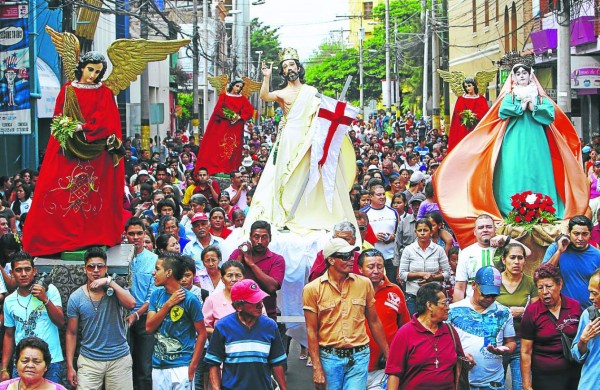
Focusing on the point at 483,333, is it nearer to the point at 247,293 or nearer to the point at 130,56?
the point at 247,293

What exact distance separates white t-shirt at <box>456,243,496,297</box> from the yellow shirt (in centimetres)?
142

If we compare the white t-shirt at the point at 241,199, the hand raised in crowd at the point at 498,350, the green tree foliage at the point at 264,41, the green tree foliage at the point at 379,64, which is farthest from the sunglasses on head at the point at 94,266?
the green tree foliage at the point at 264,41

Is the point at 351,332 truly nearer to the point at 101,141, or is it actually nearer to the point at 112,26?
the point at 101,141

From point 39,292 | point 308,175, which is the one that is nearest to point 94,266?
point 39,292

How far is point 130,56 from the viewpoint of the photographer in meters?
11.3

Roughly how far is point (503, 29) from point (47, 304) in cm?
3743

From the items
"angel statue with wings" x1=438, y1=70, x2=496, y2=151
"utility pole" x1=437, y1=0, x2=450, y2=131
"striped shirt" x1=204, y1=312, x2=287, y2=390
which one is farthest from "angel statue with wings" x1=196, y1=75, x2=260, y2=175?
"utility pole" x1=437, y1=0, x2=450, y2=131

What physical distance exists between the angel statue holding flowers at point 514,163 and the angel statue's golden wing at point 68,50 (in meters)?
4.37

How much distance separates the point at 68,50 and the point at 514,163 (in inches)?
199

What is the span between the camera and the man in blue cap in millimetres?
8656

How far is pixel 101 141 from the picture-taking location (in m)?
10.8

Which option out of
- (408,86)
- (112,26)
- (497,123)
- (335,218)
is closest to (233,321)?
(335,218)

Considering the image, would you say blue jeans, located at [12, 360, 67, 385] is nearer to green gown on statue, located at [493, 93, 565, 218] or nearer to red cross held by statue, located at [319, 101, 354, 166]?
red cross held by statue, located at [319, 101, 354, 166]

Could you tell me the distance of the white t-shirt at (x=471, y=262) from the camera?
1001 cm
